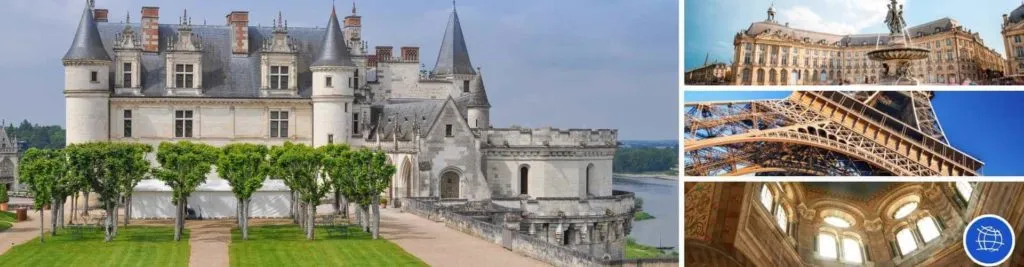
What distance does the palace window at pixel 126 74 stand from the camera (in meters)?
59.0

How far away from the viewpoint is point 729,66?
33500 millimetres

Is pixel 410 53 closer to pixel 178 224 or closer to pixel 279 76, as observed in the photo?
pixel 279 76

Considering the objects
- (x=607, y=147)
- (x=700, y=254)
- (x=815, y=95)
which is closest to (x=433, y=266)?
(x=700, y=254)

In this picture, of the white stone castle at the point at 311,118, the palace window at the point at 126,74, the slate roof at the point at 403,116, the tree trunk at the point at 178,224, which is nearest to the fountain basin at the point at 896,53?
the tree trunk at the point at 178,224

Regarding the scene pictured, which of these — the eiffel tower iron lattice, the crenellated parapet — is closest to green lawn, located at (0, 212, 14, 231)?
the crenellated parapet

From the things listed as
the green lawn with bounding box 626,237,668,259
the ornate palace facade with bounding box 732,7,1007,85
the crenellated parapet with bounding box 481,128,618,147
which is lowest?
the green lawn with bounding box 626,237,668,259

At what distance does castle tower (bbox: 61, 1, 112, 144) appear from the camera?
57.3m

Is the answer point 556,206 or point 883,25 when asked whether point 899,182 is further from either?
point 556,206

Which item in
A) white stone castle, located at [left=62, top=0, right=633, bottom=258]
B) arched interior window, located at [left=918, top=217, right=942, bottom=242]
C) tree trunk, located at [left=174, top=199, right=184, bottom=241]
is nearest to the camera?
arched interior window, located at [left=918, top=217, right=942, bottom=242]

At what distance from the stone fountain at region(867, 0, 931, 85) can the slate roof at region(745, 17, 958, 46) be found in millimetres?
186

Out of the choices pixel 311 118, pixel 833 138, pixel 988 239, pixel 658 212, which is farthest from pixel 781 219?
pixel 658 212

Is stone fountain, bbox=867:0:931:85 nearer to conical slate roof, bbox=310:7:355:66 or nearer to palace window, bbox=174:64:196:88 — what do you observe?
Answer: conical slate roof, bbox=310:7:355:66

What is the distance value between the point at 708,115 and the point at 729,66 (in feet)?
3.87

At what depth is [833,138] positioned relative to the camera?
112ft
